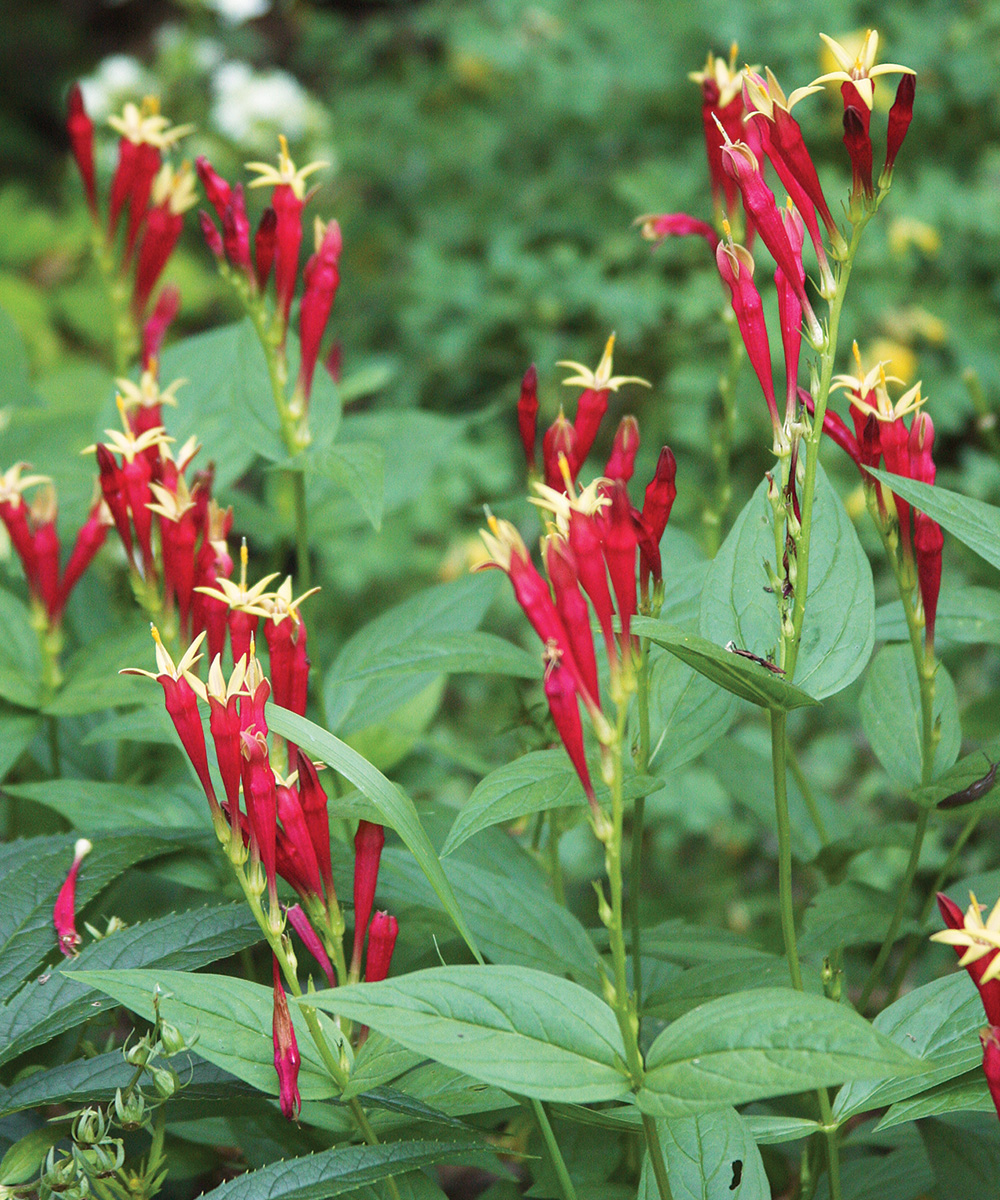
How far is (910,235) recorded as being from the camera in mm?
2744

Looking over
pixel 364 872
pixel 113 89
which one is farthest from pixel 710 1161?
pixel 113 89

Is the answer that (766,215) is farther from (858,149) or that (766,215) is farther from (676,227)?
(676,227)

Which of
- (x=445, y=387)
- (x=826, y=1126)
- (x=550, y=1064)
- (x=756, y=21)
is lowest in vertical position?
(x=445, y=387)

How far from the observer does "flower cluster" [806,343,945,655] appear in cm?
89

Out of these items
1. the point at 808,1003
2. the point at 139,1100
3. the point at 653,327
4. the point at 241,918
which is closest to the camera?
the point at 808,1003

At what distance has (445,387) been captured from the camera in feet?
10.5

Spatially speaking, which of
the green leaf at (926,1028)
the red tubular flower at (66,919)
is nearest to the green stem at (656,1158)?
the green leaf at (926,1028)

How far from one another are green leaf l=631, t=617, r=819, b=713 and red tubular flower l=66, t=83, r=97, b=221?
1205mm

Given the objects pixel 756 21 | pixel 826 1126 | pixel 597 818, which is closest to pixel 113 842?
pixel 597 818

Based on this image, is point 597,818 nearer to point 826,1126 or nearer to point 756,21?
point 826,1126

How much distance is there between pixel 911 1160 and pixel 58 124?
198 inches

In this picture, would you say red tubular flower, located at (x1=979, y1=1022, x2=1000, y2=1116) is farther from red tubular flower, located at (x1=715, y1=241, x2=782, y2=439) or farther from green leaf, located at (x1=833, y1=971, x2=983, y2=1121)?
red tubular flower, located at (x1=715, y1=241, x2=782, y2=439)

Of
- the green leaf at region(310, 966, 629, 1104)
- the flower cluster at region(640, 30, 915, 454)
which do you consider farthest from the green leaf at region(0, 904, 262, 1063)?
the flower cluster at region(640, 30, 915, 454)

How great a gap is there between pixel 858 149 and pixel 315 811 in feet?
1.97
